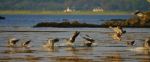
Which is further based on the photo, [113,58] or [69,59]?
[113,58]

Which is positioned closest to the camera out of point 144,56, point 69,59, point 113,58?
point 69,59

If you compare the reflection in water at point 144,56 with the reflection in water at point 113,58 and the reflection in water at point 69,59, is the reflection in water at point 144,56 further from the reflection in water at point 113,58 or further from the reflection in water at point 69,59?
the reflection in water at point 69,59

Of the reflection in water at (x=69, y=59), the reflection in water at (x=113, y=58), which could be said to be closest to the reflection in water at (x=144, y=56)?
the reflection in water at (x=113, y=58)

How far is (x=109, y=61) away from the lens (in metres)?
33.8

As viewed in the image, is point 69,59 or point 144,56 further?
point 144,56

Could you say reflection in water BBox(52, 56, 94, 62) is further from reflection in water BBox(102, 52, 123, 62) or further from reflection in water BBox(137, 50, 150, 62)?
reflection in water BBox(137, 50, 150, 62)

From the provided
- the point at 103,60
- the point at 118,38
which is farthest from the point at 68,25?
the point at 103,60

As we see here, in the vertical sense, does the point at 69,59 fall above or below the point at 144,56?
above

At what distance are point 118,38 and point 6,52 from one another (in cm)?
1235

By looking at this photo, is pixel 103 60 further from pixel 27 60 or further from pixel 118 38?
pixel 118 38

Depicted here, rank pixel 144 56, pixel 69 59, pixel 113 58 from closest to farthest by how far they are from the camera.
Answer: pixel 69 59, pixel 113 58, pixel 144 56

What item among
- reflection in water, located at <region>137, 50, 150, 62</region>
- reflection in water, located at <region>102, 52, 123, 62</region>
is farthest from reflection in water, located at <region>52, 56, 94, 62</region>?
reflection in water, located at <region>137, 50, 150, 62</region>

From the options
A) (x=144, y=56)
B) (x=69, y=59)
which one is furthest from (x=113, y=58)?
(x=69, y=59)

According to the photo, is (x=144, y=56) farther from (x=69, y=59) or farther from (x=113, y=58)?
(x=69, y=59)
